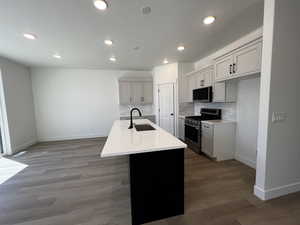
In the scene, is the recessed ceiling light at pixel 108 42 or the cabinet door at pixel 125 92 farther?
the cabinet door at pixel 125 92

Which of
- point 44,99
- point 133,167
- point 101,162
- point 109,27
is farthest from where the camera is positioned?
point 44,99

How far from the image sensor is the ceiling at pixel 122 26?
180cm

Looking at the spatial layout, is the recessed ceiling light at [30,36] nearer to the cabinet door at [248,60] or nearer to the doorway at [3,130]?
the doorway at [3,130]

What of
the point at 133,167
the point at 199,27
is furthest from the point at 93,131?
the point at 199,27

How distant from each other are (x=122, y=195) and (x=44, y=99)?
4.78m

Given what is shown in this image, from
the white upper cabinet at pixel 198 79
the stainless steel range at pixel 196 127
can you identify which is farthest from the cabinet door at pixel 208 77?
the stainless steel range at pixel 196 127

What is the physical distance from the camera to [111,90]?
5.43 metres

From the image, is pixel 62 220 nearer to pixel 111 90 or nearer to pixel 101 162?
pixel 101 162

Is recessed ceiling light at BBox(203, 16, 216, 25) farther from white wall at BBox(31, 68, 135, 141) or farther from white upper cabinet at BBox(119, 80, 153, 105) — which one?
white wall at BBox(31, 68, 135, 141)

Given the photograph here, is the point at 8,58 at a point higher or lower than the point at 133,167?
higher

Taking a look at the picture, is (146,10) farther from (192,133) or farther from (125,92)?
(125,92)

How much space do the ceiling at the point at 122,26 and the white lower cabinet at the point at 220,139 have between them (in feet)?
6.09

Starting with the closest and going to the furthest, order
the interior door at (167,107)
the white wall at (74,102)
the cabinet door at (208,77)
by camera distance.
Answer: the cabinet door at (208,77)
the interior door at (167,107)
the white wall at (74,102)

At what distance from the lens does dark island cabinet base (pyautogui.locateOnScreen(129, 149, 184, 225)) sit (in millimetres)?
1512
